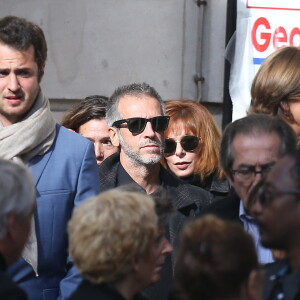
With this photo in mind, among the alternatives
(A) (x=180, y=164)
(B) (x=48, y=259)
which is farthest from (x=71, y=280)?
(A) (x=180, y=164)

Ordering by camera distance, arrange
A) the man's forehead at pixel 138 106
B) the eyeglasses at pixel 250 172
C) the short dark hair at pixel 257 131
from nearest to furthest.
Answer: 1. the eyeglasses at pixel 250 172
2. the short dark hair at pixel 257 131
3. the man's forehead at pixel 138 106

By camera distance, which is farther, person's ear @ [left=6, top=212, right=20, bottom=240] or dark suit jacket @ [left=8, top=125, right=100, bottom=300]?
dark suit jacket @ [left=8, top=125, right=100, bottom=300]

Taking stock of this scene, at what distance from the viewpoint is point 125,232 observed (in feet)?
11.5

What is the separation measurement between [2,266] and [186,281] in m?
0.76

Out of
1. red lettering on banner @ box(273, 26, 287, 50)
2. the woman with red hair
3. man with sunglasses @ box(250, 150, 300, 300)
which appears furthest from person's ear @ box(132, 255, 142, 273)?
red lettering on banner @ box(273, 26, 287, 50)

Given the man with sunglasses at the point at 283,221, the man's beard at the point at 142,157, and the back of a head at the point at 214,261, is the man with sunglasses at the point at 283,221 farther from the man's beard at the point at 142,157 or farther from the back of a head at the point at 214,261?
the man's beard at the point at 142,157

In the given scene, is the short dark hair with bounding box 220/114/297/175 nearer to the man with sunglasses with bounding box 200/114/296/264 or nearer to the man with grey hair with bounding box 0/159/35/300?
the man with sunglasses with bounding box 200/114/296/264

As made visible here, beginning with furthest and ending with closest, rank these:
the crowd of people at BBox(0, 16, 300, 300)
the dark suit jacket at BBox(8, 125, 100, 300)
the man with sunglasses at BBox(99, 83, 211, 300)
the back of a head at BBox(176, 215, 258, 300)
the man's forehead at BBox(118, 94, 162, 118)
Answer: the man's forehead at BBox(118, 94, 162, 118)
the man with sunglasses at BBox(99, 83, 211, 300)
the dark suit jacket at BBox(8, 125, 100, 300)
the crowd of people at BBox(0, 16, 300, 300)
the back of a head at BBox(176, 215, 258, 300)

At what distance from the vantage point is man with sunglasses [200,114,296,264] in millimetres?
4340

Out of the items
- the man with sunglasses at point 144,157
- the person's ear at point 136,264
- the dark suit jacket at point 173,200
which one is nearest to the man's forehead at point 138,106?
the man with sunglasses at point 144,157

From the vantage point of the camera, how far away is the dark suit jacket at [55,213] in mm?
4527

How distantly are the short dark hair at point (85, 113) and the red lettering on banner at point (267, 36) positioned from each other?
106 cm

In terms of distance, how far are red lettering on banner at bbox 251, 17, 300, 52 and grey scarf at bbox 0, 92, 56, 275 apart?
7.82ft

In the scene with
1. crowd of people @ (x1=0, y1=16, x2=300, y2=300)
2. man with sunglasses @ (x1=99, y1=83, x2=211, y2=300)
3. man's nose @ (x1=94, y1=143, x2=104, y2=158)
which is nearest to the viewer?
crowd of people @ (x1=0, y1=16, x2=300, y2=300)
